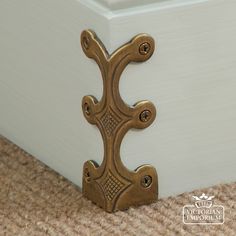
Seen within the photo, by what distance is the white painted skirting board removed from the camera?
47.8 inches

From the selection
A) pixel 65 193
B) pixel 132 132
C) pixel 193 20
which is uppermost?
pixel 193 20

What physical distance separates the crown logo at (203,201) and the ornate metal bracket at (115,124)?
53 mm

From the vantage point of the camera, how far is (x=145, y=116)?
1237 millimetres

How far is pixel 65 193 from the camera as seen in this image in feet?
4.34

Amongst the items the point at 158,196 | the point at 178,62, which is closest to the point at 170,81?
the point at 178,62

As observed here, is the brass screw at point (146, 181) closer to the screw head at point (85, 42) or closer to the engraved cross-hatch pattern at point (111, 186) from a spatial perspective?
the engraved cross-hatch pattern at point (111, 186)

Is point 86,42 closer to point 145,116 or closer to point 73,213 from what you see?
point 145,116

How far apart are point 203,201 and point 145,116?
0.46 ft

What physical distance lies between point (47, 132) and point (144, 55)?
0.74 feet

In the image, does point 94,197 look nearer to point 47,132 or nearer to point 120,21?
point 47,132

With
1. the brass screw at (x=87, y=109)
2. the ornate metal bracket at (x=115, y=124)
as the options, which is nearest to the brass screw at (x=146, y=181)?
the ornate metal bracket at (x=115, y=124)

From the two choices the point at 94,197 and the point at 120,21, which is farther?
the point at 94,197
